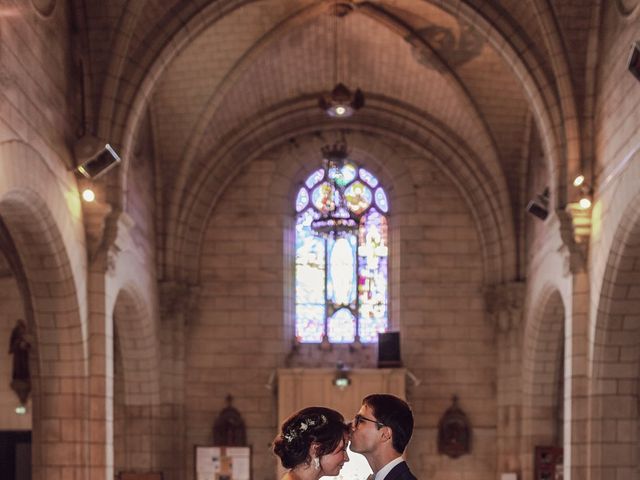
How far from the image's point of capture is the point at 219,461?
17.6m

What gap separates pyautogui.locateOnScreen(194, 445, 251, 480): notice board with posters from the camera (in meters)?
17.5

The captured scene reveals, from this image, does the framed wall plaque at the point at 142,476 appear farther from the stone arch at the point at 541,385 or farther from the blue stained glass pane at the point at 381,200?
the blue stained glass pane at the point at 381,200

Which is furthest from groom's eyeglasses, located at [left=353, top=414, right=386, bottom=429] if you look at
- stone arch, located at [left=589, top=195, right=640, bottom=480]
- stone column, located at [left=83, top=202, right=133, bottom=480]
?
stone column, located at [left=83, top=202, right=133, bottom=480]

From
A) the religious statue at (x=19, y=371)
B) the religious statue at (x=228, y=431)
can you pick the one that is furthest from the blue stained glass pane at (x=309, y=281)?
the religious statue at (x=19, y=371)

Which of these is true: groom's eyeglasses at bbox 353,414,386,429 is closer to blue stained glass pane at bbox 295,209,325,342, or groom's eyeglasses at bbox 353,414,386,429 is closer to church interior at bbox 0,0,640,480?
church interior at bbox 0,0,640,480

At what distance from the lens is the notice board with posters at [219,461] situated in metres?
17.5

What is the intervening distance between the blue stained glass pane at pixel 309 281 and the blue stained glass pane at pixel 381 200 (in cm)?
102

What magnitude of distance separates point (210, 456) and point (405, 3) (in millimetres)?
6857

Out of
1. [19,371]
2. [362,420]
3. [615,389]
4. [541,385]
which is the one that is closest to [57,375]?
[19,371]

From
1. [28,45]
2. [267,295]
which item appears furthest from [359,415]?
[267,295]

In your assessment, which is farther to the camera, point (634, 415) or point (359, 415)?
point (634, 415)

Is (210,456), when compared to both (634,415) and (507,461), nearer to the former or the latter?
(507,461)

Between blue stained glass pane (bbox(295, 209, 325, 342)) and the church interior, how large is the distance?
0.16 feet

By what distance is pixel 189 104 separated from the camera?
1709cm
